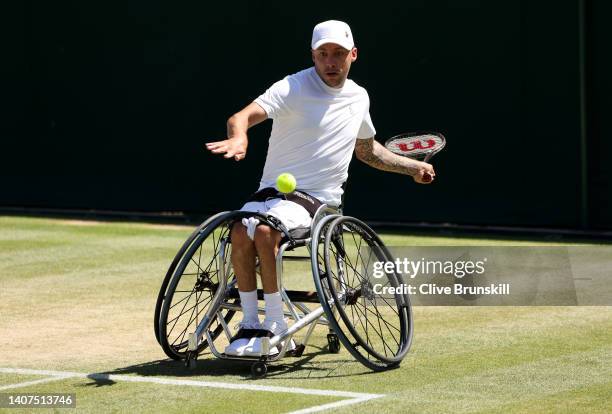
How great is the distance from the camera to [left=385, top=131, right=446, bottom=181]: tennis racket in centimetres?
770

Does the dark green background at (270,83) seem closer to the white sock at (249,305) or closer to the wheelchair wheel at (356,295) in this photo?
the wheelchair wheel at (356,295)

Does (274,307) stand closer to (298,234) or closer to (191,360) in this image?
(298,234)

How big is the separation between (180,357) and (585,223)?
6.57 metres

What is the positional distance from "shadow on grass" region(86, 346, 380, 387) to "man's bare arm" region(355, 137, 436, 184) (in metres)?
1.11

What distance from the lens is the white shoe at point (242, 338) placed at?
6.61m

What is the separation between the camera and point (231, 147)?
20.2ft

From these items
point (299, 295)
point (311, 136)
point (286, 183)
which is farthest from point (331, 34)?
point (299, 295)

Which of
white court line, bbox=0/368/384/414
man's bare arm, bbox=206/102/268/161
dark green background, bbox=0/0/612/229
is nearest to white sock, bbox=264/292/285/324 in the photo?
white court line, bbox=0/368/384/414

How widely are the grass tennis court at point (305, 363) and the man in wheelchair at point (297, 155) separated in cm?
37

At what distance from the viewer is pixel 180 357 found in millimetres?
6945

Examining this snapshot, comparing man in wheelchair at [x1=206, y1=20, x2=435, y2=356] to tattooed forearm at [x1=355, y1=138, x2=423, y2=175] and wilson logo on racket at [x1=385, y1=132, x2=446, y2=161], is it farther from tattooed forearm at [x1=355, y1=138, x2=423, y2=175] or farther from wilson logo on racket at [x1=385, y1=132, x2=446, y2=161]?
wilson logo on racket at [x1=385, y1=132, x2=446, y2=161]

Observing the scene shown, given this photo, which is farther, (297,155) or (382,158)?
(382,158)

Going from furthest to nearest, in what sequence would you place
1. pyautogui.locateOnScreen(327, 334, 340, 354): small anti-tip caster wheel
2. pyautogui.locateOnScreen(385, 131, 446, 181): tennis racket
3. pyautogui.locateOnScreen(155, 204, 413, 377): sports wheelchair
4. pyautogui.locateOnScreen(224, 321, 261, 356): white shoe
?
pyautogui.locateOnScreen(385, 131, 446, 181): tennis racket < pyautogui.locateOnScreen(327, 334, 340, 354): small anti-tip caster wheel < pyautogui.locateOnScreen(224, 321, 261, 356): white shoe < pyautogui.locateOnScreen(155, 204, 413, 377): sports wheelchair

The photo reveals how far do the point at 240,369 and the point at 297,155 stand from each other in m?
1.14
